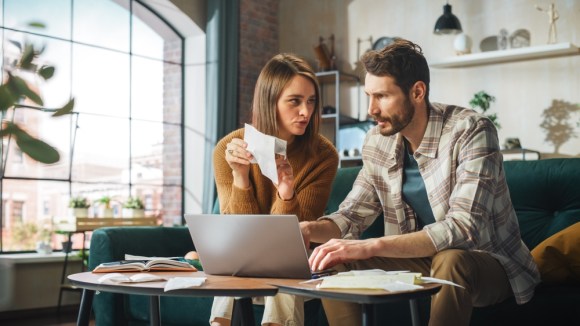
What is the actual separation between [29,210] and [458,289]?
4.81 metres

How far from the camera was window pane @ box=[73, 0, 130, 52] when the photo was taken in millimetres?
5742

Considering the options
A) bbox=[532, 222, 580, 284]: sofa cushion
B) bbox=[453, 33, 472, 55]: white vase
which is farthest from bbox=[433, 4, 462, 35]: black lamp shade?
bbox=[532, 222, 580, 284]: sofa cushion

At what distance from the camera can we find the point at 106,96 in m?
5.91

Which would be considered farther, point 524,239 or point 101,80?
point 101,80

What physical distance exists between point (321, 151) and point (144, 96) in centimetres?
395

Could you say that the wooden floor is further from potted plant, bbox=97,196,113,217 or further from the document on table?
the document on table

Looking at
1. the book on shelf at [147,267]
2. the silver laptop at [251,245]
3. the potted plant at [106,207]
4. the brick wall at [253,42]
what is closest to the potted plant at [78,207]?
the potted plant at [106,207]

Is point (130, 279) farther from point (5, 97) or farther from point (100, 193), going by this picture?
point (100, 193)

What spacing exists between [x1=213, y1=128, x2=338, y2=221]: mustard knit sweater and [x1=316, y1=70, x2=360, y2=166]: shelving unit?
389 cm

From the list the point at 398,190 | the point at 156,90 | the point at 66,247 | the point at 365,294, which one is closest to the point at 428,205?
the point at 398,190

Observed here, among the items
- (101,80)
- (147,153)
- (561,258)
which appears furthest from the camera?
(147,153)

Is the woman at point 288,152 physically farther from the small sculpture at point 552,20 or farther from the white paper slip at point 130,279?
the small sculpture at point 552,20

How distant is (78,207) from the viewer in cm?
524

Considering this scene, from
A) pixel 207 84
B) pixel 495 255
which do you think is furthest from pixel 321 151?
pixel 207 84
